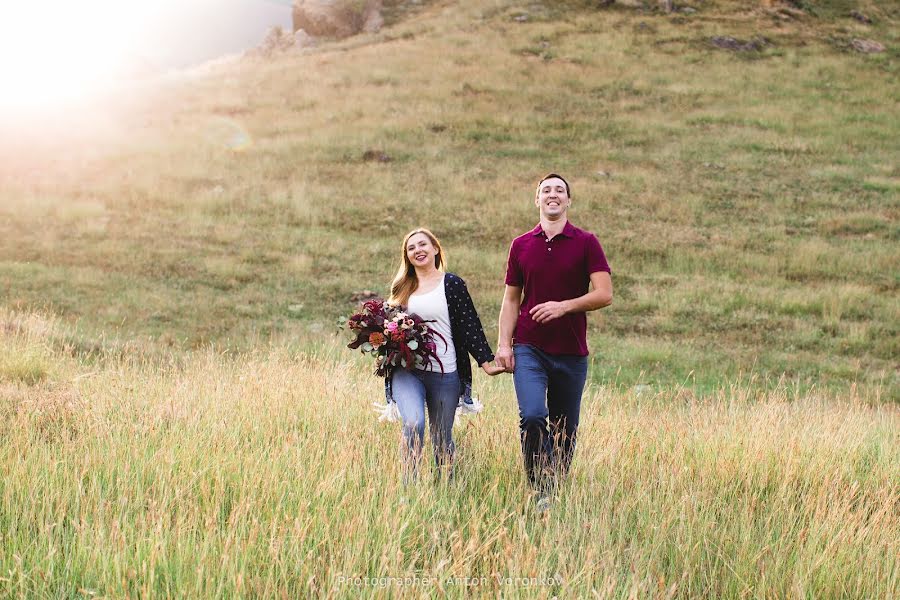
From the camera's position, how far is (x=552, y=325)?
16.5ft

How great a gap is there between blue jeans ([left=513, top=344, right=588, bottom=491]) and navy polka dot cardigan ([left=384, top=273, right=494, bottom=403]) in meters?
0.24

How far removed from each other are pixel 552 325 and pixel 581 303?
260 mm

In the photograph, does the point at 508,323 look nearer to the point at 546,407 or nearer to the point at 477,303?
the point at 546,407

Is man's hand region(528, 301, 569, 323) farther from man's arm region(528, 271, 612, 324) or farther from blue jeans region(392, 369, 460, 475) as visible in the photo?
blue jeans region(392, 369, 460, 475)

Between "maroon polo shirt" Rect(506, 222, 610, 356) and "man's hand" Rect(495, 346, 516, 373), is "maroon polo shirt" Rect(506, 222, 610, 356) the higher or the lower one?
the higher one

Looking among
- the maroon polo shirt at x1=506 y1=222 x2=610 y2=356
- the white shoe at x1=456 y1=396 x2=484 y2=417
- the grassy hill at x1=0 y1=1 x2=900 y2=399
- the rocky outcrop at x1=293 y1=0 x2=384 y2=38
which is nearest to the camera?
the maroon polo shirt at x1=506 y1=222 x2=610 y2=356

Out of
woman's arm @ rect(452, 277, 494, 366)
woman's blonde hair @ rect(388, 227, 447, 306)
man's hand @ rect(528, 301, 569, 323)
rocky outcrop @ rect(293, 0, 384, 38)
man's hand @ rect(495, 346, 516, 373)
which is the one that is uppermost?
rocky outcrop @ rect(293, 0, 384, 38)

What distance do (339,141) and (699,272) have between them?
14449 mm

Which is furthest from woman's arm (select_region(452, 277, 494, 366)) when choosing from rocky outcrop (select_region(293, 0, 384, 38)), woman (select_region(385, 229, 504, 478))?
rocky outcrop (select_region(293, 0, 384, 38))

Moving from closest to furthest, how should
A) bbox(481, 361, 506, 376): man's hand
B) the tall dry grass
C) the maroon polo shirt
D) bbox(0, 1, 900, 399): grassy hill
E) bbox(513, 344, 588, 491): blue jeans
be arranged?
the tall dry grass
bbox(513, 344, 588, 491): blue jeans
the maroon polo shirt
bbox(481, 361, 506, 376): man's hand
bbox(0, 1, 900, 399): grassy hill

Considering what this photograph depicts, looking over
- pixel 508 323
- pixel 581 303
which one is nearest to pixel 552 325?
pixel 581 303

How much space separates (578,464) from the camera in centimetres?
534

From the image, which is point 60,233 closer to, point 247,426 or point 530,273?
point 247,426

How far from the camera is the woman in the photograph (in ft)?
16.8
